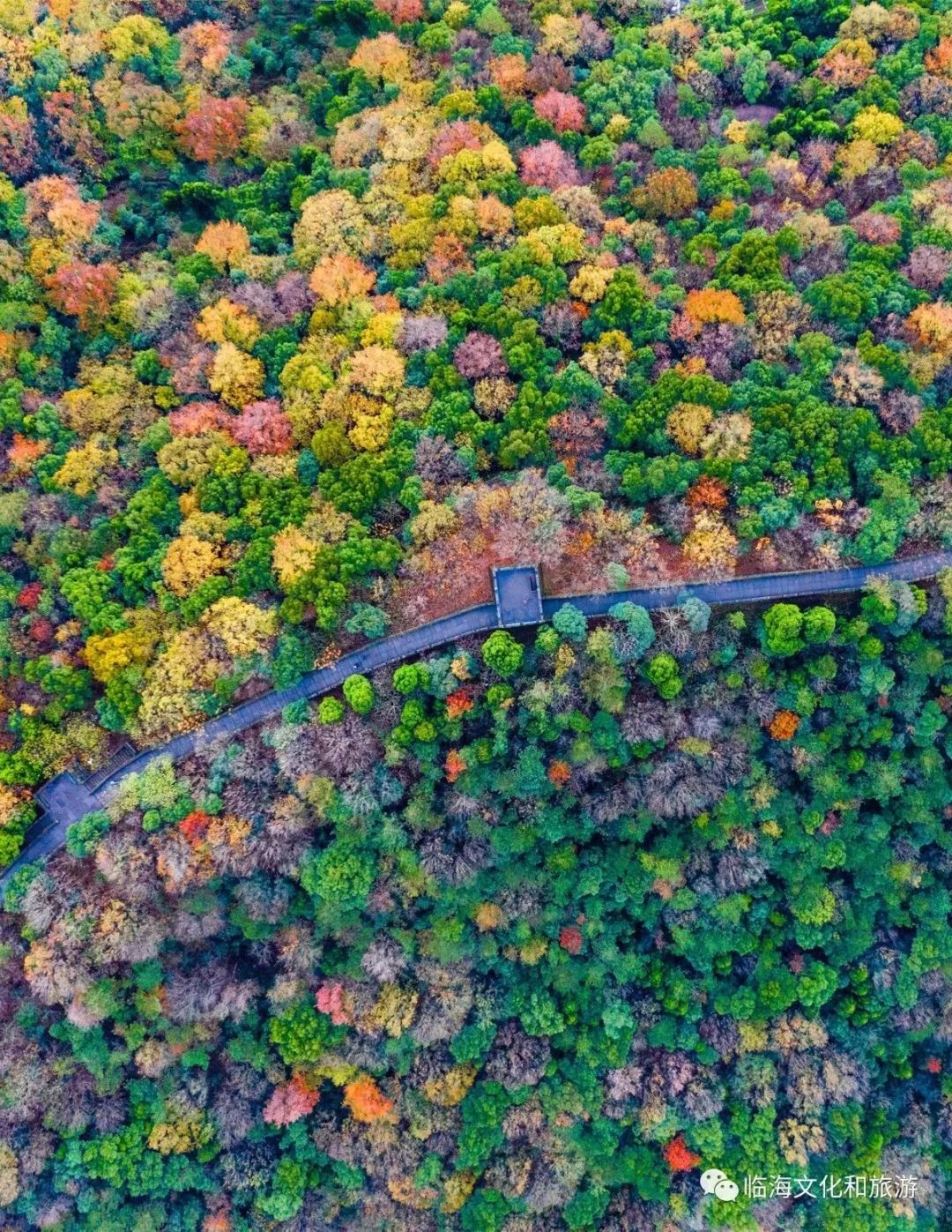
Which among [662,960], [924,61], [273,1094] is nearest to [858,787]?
[662,960]

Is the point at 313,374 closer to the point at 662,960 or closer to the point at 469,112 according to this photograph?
the point at 469,112

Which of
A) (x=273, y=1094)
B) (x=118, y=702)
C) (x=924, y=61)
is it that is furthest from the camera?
(x=924, y=61)

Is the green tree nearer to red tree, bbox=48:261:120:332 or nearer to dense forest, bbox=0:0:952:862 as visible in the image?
dense forest, bbox=0:0:952:862

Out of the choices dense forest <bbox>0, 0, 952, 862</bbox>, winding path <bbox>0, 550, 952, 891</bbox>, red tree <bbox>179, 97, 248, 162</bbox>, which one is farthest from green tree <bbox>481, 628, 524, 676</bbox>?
red tree <bbox>179, 97, 248, 162</bbox>

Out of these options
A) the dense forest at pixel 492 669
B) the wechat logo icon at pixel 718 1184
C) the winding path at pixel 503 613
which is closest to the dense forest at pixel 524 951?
the dense forest at pixel 492 669

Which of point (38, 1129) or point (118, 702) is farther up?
point (118, 702)

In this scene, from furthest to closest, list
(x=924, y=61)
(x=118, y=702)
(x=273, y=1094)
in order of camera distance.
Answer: (x=924, y=61) < (x=273, y=1094) < (x=118, y=702)
